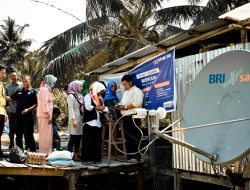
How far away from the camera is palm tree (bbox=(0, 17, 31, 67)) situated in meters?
46.2

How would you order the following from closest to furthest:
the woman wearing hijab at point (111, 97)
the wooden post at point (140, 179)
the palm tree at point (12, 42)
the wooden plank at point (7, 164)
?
the wooden plank at point (7, 164) < the wooden post at point (140, 179) < the woman wearing hijab at point (111, 97) < the palm tree at point (12, 42)

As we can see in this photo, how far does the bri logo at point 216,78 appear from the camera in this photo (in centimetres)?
392

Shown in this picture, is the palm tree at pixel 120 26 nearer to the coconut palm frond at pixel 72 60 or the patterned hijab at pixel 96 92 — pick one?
the coconut palm frond at pixel 72 60

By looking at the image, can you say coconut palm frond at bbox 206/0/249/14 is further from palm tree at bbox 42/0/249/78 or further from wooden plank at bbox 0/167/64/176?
wooden plank at bbox 0/167/64/176

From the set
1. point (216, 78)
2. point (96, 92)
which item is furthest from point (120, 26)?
point (216, 78)

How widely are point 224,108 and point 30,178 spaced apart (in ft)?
18.3

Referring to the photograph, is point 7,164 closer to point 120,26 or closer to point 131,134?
point 131,134

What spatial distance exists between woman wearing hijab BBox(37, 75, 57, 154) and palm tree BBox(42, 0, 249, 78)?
7168mm

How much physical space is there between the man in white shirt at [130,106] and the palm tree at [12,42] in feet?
134

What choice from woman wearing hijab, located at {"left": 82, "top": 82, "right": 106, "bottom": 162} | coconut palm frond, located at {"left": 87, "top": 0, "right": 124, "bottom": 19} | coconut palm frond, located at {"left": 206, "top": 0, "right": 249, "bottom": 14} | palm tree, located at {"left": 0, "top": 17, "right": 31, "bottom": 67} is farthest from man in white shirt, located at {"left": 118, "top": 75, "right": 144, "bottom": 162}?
palm tree, located at {"left": 0, "top": 17, "right": 31, "bottom": 67}

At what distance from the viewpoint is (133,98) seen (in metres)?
6.54

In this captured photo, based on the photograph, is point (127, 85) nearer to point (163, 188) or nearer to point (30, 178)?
point (163, 188)

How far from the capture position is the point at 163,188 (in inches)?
286

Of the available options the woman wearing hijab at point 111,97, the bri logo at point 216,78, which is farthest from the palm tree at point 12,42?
the bri logo at point 216,78
